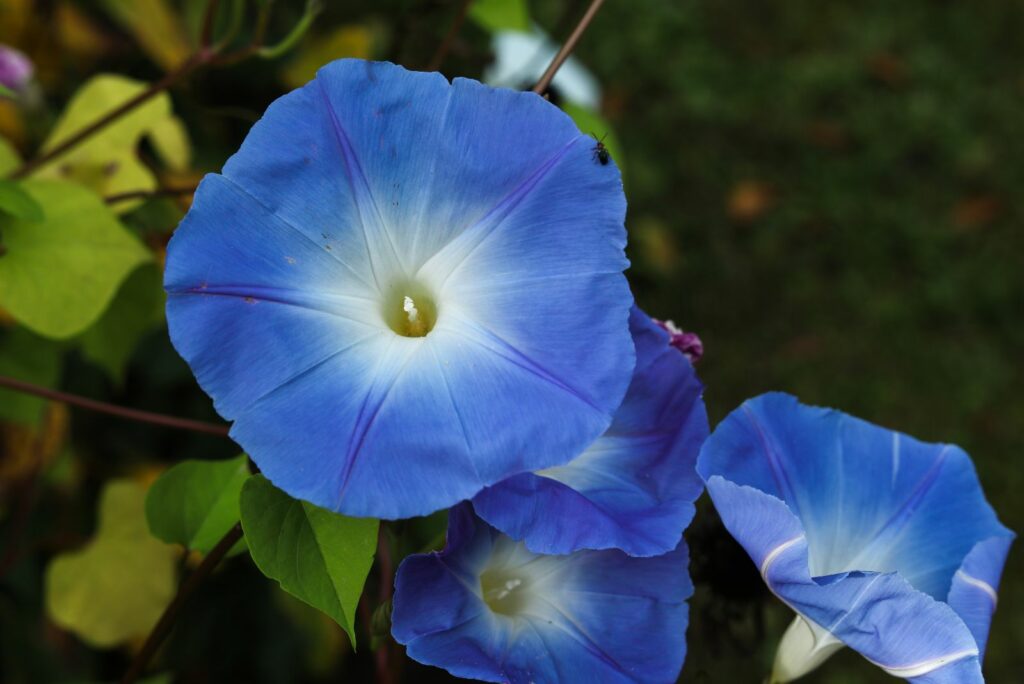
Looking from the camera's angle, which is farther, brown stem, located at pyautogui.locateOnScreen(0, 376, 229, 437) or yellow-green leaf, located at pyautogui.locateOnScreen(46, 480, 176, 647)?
yellow-green leaf, located at pyautogui.locateOnScreen(46, 480, 176, 647)

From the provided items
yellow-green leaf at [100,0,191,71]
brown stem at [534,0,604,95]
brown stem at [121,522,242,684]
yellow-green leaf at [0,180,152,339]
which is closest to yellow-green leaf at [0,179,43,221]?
yellow-green leaf at [0,180,152,339]

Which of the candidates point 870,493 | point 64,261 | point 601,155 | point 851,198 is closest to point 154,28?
point 64,261

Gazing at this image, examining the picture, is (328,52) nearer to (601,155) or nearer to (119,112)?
(119,112)

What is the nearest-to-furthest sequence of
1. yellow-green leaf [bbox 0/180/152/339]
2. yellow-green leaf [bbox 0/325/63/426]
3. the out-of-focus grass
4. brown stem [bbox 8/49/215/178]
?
yellow-green leaf [bbox 0/180/152/339], brown stem [bbox 8/49/215/178], yellow-green leaf [bbox 0/325/63/426], the out-of-focus grass

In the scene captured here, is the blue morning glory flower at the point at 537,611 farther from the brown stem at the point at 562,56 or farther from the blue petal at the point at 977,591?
the brown stem at the point at 562,56

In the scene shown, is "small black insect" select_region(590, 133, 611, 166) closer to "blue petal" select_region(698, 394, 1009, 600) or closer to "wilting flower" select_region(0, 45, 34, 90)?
"blue petal" select_region(698, 394, 1009, 600)

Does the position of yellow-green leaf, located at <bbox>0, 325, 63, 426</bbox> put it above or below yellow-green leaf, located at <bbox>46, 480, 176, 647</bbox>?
above

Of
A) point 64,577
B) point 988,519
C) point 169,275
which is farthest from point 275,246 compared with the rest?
point 64,577
